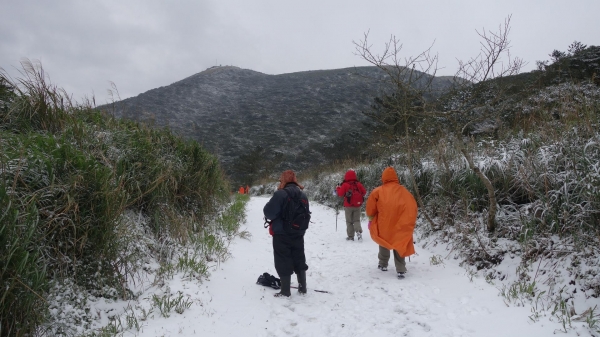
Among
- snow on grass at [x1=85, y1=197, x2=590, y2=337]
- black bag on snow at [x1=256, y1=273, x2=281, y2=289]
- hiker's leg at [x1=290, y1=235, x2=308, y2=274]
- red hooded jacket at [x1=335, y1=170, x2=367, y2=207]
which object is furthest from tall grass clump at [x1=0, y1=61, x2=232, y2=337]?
red hooded jacket at [x1=335, y1=170, x2=367, y2=207]

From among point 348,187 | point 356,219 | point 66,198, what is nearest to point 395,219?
point 356,219

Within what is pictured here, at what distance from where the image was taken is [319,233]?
367 inches

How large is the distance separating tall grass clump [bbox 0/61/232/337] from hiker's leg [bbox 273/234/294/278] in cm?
178

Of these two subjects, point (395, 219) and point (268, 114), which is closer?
point (395, 219)

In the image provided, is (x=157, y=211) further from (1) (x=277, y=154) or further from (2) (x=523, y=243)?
(1) (x=277, y=154)

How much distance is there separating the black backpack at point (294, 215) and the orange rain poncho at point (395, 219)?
1.51 m

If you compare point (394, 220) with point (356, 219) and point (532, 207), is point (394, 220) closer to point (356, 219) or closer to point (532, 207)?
point (532, 207)

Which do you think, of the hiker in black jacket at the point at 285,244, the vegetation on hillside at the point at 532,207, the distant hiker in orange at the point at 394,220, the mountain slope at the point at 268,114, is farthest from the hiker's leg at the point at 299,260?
the mountain slope at the point at 268,114

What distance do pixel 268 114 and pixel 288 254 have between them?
47905mm

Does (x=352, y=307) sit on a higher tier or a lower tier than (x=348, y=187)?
lower

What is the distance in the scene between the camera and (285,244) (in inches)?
180

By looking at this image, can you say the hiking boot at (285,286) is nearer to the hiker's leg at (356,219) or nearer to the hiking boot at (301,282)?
the hiking boot at (301,282)

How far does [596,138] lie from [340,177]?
1216 cm

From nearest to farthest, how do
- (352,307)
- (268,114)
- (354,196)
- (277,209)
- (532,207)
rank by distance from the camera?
(352,307)
(277,209)
(532,207)
(354,196)
(268,114)
